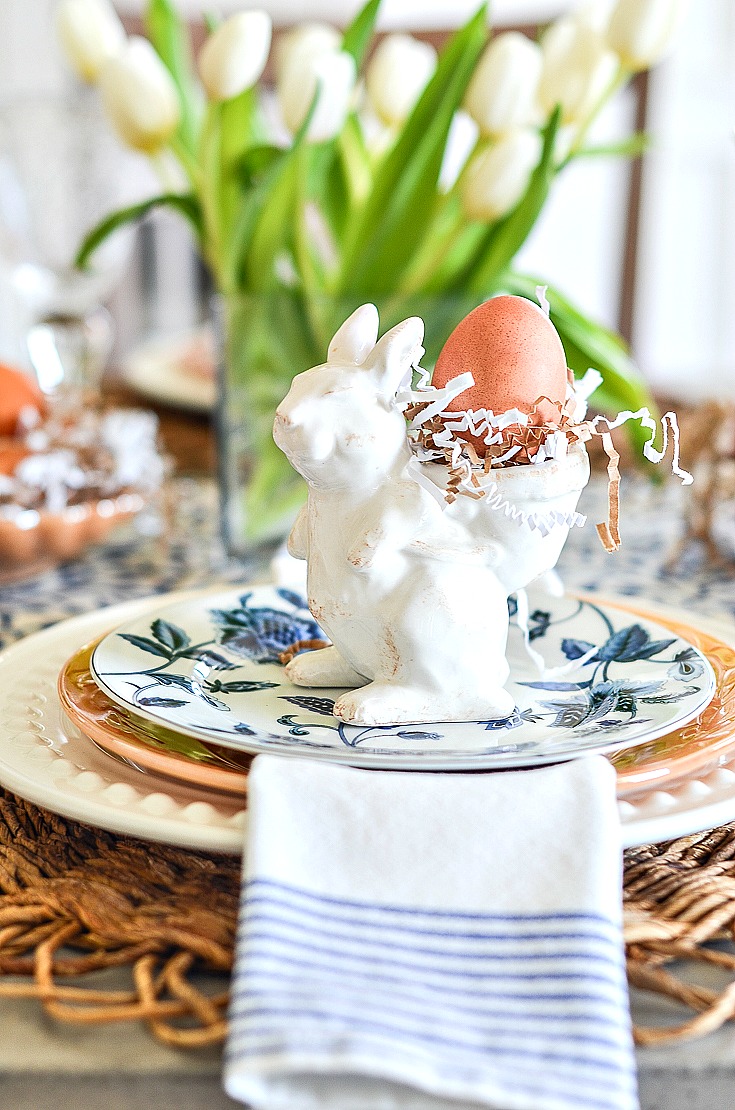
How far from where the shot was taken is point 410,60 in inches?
33.3

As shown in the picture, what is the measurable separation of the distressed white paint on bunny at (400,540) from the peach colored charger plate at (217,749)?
0.05 meters

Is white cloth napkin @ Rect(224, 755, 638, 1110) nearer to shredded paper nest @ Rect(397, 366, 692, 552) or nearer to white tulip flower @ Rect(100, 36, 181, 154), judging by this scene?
shredded paper nest @ Rect(397, 366, 692, 552)

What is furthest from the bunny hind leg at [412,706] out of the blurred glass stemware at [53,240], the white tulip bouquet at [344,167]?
the blurred glass stemware at [53,240]

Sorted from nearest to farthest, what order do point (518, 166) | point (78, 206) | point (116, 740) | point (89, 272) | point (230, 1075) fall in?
point (230, 1075), point (116, 740), point (518, 166), point (89, 272), point (78, 206)

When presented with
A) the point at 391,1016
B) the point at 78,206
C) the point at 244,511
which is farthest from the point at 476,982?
the point at 78,206

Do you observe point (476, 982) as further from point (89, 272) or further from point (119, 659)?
point (89, 272)

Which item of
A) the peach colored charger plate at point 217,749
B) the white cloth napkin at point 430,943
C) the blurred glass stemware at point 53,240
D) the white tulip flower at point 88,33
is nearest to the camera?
the white cloth napkin at point 430,943

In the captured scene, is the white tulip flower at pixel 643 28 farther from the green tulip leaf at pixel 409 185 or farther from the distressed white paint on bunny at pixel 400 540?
A: the distressed white paint on bunny at pixel 400 540

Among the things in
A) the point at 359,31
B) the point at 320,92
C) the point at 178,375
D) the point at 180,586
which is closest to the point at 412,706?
the point at 180,586

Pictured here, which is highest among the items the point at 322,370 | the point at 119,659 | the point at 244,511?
the point at 322,370

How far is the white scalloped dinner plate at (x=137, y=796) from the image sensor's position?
13.9 inches

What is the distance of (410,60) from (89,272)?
340 millimetres

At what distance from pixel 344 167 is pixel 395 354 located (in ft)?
1.61

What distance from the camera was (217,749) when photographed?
40 cm
